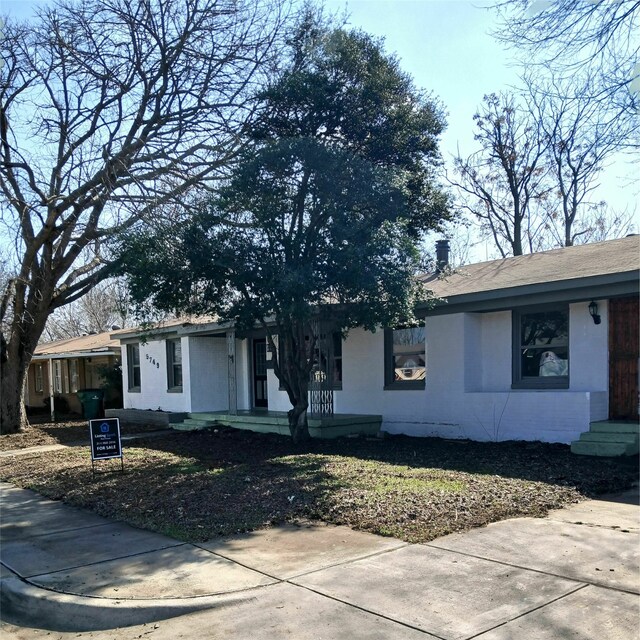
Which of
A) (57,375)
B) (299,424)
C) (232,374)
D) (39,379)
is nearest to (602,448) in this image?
(299,424)

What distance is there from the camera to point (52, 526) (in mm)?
7879

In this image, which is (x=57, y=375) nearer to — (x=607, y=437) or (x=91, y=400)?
(x=91, y=400)

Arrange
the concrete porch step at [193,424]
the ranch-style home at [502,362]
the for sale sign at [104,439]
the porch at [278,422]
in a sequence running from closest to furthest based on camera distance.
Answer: the for sale sign at [104,439]
the ranch-style home at [502,362]
the porch at [278,422]
the concrete porch step at [193,424]

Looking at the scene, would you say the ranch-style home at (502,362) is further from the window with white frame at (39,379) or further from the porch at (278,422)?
the window with white frame at (39,379)

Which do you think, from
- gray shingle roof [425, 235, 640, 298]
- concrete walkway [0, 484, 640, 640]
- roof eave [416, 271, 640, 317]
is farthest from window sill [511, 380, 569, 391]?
concrete walkway [0, 484, 640, 640]

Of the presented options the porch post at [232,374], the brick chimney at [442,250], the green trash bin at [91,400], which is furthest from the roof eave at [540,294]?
the green trash bin at [91,400]

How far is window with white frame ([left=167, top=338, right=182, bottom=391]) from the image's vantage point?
21.1 m

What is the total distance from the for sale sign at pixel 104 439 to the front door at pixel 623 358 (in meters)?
8.40

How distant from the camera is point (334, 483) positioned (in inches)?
353

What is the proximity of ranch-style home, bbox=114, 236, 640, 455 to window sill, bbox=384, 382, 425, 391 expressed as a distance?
0.10 feet

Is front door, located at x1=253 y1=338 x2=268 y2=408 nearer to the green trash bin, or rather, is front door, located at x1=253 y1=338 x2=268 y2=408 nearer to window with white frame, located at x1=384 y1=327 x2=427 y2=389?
window with white frame, located at x1=384 y1=327 x2=427 y2=389

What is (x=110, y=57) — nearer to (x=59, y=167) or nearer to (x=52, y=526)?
(x=59, y=167)

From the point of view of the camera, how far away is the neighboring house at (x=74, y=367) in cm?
2600

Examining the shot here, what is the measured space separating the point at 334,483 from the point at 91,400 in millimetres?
17219
